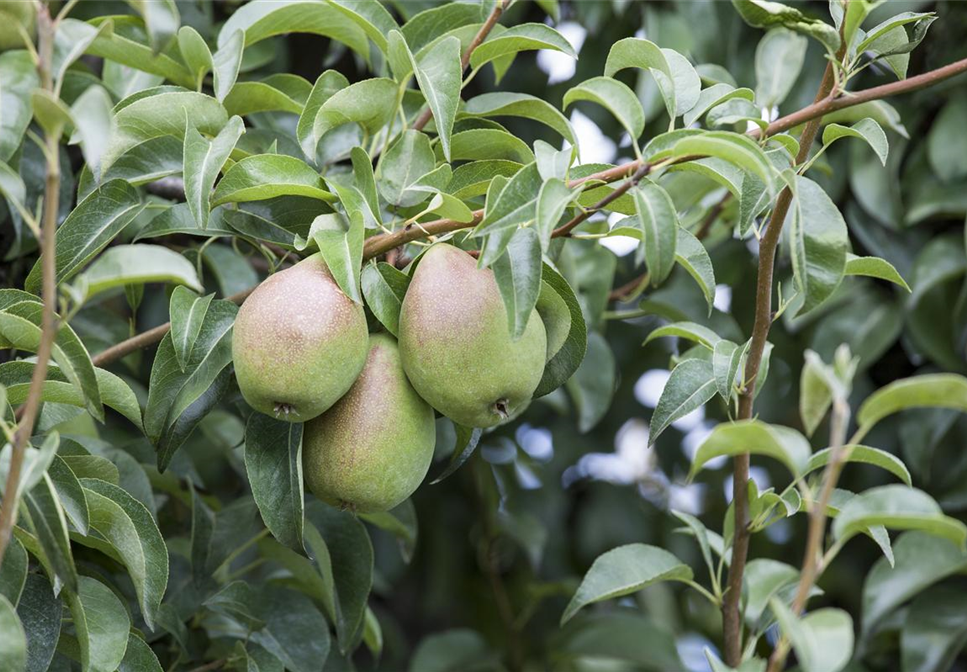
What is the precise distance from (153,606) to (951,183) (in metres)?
1.09

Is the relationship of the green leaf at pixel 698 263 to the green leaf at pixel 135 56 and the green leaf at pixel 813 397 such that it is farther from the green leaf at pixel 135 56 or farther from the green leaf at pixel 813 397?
the green leaf at pixel 135 56

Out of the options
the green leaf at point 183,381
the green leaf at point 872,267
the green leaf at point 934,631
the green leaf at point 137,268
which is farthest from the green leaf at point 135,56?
the green leaf at point 934,631


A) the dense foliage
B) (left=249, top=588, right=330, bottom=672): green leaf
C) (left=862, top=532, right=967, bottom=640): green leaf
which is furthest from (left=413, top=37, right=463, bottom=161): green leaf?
(left=862, top=532, right=967, bottom=640): green leaf

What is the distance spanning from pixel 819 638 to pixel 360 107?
1.61 ft

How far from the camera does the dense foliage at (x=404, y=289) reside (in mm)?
592

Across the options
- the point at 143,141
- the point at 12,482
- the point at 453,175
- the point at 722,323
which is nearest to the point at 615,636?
the point at 722,323

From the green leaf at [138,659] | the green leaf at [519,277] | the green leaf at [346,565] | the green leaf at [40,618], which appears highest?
the green leaf at [519,277]

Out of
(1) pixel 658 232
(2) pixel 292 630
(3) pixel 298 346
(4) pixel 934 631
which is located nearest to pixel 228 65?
(3) pixel 298 346

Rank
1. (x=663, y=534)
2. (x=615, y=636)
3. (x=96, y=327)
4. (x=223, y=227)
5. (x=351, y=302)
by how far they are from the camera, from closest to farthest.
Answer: (x=351, y=302) < (x=223, y=227) < (x=96, y=327) < (x=615, y=636) < (x=663, y=534)

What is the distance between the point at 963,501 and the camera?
1322mm

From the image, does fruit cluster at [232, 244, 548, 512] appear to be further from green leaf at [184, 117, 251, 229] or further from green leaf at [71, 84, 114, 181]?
green leaf at [71, 84, 114, 181]

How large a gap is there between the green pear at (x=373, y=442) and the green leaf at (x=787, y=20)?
318 mm

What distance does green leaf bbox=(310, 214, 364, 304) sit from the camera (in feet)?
2.12

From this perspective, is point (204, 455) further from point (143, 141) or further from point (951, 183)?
point (951, 183)
